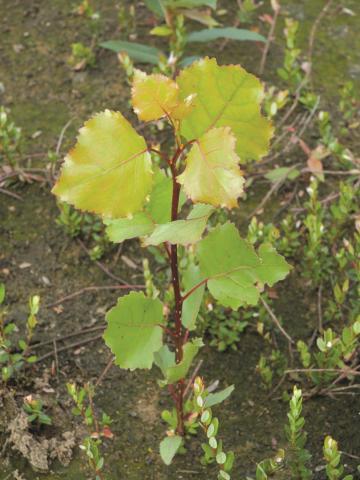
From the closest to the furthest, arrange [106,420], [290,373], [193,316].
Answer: [193,316] < [106,420] < [290,373]

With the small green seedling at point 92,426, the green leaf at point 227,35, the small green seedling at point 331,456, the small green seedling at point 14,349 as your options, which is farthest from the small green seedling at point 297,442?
the green leaf at point 227,35

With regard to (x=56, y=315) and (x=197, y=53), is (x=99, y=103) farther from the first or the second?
(x=56, y=315)

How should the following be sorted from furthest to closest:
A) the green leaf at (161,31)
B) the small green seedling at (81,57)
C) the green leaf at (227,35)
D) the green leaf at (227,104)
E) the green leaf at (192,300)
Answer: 1. the small green seedling at (81,57)
2. the green leaf at (161,31)
3. the green leaf at (227,35)
4. the green leaf at (192,300)
5. the green leaf at (227,104)

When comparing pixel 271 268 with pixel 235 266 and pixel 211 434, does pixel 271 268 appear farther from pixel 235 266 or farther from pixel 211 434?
pixel 211 434

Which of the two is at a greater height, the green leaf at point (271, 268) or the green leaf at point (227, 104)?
the green leaf at point (227, 104)

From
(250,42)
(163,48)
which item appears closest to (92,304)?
(163,48)

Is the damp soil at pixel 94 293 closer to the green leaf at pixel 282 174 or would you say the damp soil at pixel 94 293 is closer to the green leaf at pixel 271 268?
the green leaf at pixel 282 174
